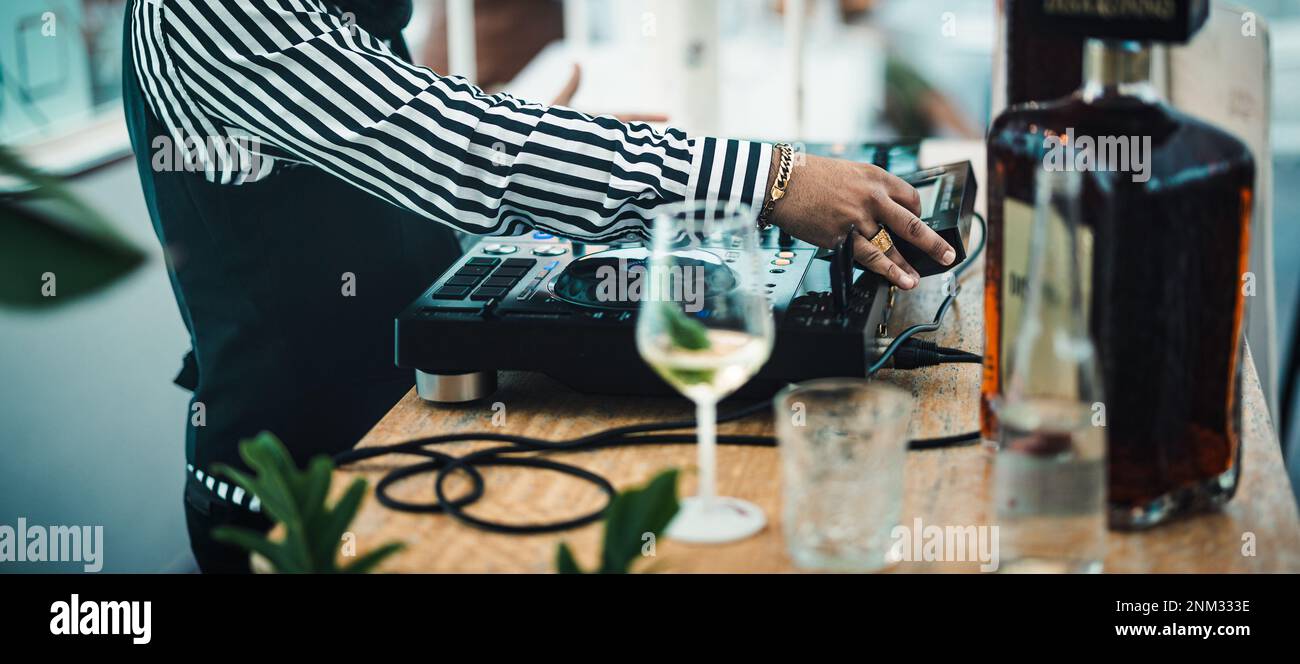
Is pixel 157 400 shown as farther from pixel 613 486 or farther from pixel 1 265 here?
pixel 1 265

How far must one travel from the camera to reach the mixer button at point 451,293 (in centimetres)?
97

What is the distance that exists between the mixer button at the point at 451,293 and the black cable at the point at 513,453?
0.48ft

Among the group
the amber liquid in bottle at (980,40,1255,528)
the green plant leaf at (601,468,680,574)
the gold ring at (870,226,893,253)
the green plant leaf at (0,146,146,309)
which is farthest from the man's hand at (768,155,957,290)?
the green plant leaf at (0,146,146,309)

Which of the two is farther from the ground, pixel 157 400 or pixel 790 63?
pixel 790 63

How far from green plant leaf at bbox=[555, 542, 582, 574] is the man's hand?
485mm

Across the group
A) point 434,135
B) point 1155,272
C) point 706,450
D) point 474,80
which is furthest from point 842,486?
point 474,80

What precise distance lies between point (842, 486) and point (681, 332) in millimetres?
129

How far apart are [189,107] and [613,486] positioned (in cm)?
57

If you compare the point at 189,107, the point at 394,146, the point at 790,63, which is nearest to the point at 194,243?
the point at 189,107

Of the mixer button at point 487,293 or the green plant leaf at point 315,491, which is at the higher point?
the mixer button at point 487,293

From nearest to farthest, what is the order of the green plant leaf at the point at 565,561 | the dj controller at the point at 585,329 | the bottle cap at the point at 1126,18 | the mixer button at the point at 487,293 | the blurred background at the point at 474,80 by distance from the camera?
the green plant leaf at the point at 565,561
the bottle cap at the point at 1126,18
the dj controller at the point at 585,329
the mixer button at the point at 487,293
the blurred background at the point at 474,80

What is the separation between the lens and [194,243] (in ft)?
3.69

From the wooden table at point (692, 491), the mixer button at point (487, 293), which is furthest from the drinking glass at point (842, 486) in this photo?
the mixer button at point (487, 293)

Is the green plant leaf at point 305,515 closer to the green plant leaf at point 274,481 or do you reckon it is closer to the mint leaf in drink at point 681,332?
the green plant leaf at point 274,481
